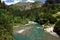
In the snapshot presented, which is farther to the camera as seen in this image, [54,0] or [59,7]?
[54,0]

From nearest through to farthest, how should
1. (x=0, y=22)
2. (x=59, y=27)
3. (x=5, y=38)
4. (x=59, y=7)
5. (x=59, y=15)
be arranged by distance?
(x=5, y=38), (x=0, y=22), (x=59, y=27), (x=59, y=15), (x=59, y=7)

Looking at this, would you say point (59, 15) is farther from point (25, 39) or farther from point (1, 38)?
point (1, 38)

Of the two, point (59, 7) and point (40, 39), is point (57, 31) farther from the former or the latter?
point (59, 7)

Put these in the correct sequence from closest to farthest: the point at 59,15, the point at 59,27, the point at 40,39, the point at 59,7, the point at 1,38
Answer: the point at 1,38 → the point at 40,39 → the point at 59,27 → the point at 59,15 → the point at 59,7

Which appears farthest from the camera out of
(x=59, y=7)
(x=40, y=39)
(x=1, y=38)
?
(x=59, y=7)

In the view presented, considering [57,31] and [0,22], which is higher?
[0,22]

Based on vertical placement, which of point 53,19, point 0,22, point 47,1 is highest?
point 0,22

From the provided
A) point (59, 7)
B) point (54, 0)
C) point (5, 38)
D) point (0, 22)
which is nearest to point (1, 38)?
point (5, 38)

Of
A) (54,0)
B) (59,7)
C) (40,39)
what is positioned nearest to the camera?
(40,39)

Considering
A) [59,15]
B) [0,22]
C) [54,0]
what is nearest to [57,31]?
[0,22]
